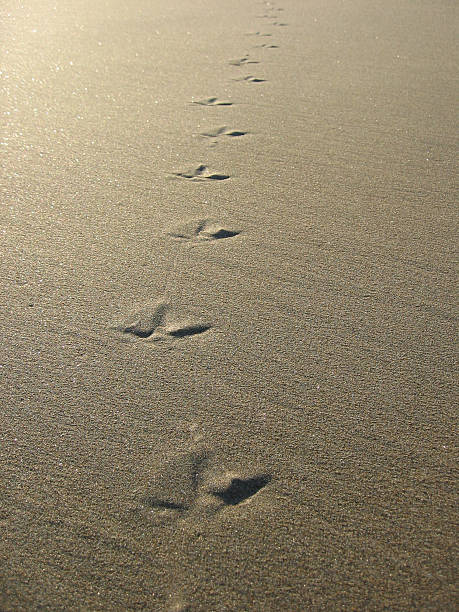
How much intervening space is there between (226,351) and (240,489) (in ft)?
1.18

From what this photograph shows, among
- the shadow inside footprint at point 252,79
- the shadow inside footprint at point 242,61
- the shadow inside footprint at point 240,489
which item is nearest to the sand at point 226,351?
the shadow inside footprint at point 240,489

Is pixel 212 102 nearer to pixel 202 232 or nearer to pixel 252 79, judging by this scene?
pixel 252 79

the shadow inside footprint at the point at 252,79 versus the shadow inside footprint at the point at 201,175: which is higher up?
the shadow inside footprint at the point at 252,79

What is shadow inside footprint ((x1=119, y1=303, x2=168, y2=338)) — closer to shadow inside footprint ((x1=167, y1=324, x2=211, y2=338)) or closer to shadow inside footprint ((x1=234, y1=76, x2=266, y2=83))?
shadow inside footprint ((x1=167, y1=324, x2=211, y2=338))

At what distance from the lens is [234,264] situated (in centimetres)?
154

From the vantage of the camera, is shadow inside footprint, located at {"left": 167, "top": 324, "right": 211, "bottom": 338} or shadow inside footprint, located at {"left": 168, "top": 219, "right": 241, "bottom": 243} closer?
shadow inside footprint, located at {"left": 167, "top": 324, "right": 211, "bottom": 338}

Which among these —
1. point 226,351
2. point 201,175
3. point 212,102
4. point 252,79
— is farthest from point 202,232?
point 252,79

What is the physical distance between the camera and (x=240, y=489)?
97 cm

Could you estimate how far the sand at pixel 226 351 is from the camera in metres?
0.87

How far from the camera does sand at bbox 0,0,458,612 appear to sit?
0.87m

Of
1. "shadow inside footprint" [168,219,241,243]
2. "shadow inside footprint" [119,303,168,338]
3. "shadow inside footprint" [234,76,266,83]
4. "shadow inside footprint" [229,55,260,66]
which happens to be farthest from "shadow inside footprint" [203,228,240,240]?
"shadow inside footprint" [229,55,260,66]

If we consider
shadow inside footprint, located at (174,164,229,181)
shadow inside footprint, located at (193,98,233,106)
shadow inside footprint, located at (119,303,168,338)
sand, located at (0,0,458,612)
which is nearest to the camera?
sand, located at (0,0,458,612)

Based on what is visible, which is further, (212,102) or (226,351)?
(212,102)

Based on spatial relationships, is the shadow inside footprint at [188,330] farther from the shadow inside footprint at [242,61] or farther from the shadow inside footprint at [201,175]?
the shadow inside footprint at [242,61]
